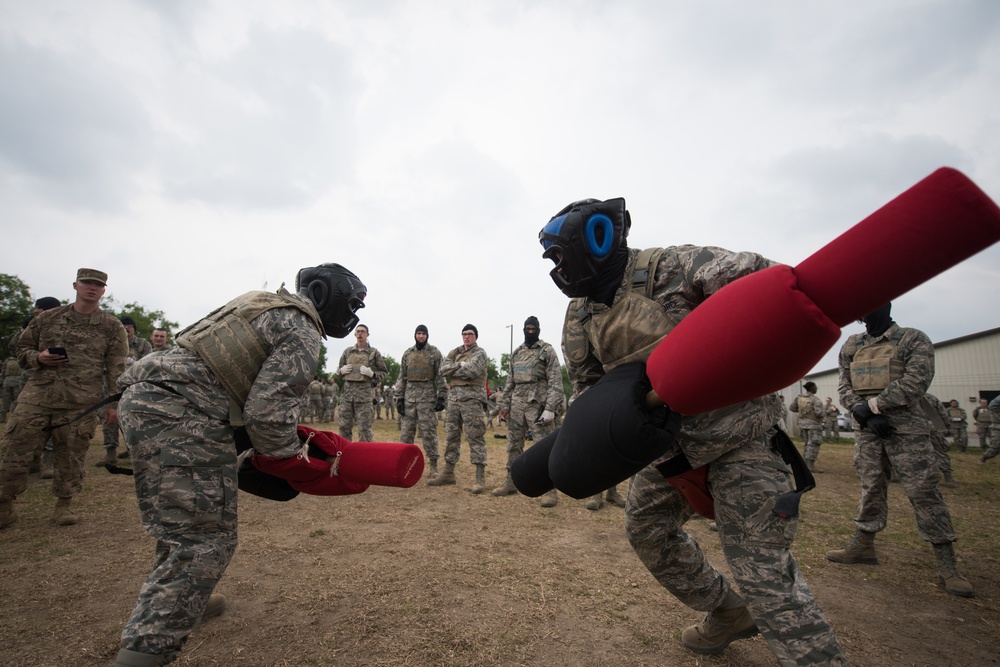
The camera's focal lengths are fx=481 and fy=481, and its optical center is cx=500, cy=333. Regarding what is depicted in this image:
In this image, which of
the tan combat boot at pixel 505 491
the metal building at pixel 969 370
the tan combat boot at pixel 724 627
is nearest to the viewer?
the tan combat boot at pixel 724 627

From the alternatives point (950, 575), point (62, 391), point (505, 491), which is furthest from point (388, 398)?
point (950, 575)

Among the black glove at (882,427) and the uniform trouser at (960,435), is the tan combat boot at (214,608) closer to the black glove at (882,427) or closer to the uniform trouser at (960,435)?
the black glove at (882,427)

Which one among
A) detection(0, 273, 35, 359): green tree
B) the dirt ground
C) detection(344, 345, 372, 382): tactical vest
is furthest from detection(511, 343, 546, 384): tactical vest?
detection(0, 273, 35, 359): green tree

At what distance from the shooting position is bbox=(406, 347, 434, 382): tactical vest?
29.5 ft

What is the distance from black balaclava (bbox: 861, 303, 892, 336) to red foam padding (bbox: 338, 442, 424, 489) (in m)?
4.64

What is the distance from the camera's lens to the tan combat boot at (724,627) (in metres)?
2.77

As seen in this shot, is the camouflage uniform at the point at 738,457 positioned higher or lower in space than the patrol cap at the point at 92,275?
lower

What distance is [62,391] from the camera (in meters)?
5.40

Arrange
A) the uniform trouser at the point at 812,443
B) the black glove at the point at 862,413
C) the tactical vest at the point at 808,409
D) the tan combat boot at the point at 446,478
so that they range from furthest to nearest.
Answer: the tactical vest at the point at 808,409
the uniform trouser at the point at 812,443
the tan combat boot at the point at 446,478
the black glove at the point at 862,413

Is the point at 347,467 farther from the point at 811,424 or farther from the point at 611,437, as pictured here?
the point at 811,424

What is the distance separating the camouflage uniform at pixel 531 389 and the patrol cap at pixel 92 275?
5592 millimetres

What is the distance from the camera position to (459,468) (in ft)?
33.5

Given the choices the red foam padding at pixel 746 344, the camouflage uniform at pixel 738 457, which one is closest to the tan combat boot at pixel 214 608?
the camouflage uniform at pixel 738 457

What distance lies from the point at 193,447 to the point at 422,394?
655 cm
